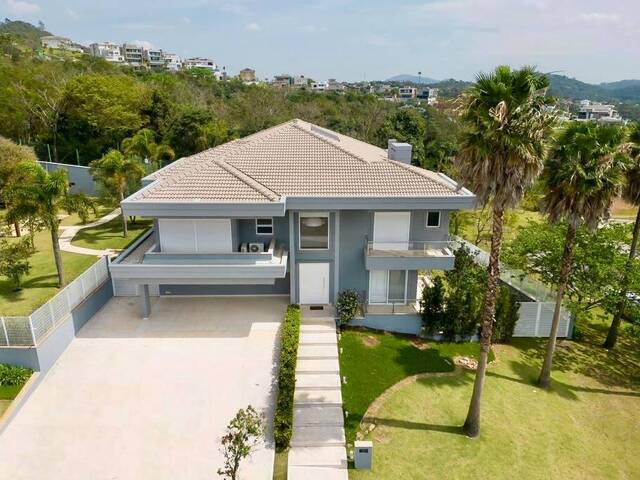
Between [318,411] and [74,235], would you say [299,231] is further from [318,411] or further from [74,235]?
[74,235]

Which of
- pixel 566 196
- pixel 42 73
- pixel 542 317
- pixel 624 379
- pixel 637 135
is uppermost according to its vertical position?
pixel 42 73

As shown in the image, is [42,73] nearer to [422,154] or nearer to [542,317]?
[422,154]

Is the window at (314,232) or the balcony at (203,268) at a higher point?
the window at (314,232)

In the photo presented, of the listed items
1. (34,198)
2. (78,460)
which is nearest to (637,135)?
(78,460)

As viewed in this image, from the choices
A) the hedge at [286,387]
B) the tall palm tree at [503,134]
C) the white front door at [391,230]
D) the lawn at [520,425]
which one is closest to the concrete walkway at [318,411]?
the hedge at [286,387]

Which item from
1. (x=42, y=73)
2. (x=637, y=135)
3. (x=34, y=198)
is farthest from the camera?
(x=42, y=73)

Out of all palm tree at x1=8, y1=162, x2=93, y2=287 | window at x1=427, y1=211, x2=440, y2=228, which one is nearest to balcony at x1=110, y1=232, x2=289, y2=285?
palm tree at x1=8, y1=162, x2=93, y2=287

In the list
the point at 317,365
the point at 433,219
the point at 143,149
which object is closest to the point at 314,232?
the point at 433,219

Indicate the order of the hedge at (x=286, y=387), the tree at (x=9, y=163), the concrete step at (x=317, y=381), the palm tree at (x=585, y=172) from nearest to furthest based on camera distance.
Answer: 1. the hedge at (x=286, y=387)
2. the palm tree at (x=585, y=172)
3. the concrete step at (x=317, y=381)
4. the tree at (x=9, y=163)

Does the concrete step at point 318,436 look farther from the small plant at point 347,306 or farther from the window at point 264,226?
the window at point 264,226
